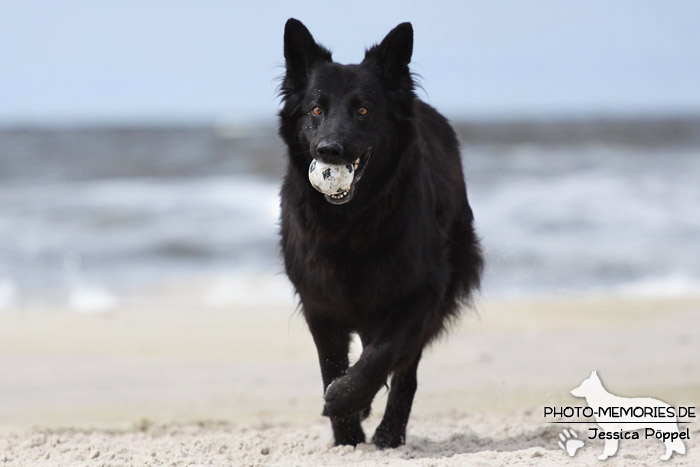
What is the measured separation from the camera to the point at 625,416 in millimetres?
4660

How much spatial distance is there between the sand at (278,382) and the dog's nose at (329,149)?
1373 millimetres

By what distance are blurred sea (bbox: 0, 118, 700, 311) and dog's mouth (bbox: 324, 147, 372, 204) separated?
1015mm

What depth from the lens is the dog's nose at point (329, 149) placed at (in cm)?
384

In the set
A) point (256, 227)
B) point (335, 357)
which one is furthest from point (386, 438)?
point (256, 227)

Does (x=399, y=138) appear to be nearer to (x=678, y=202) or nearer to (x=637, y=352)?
(x=637, y=352)

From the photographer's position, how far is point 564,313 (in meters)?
8.52

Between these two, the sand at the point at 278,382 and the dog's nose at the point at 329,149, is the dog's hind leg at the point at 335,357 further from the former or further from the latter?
the dog's nose at the point at 329,149

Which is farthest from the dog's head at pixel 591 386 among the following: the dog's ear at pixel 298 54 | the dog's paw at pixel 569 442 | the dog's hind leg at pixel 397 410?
the dog's ear at pixel 298 54

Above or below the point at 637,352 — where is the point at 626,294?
above

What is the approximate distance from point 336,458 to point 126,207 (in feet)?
36.7

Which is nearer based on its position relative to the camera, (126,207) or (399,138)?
→ (399,138)

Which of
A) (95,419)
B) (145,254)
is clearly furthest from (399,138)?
(145,254)

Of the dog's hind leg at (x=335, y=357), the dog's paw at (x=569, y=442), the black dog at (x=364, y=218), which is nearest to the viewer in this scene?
the black dog at (x=364, y=218)

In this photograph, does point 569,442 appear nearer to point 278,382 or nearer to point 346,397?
point 346,397
